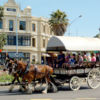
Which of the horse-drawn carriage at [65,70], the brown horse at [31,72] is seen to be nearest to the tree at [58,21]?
the horse-drawn carriage at [65,70]

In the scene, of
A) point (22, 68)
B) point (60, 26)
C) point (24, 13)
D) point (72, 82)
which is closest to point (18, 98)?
point (22, 68)

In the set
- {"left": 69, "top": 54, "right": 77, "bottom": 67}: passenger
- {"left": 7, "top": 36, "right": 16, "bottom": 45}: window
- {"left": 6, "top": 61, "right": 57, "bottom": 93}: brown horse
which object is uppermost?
{"left": 7, "top": 36, "right": 16, "bottom": 45}: window

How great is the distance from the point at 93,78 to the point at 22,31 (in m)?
43.2

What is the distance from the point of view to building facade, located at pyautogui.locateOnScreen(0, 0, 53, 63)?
185 feet

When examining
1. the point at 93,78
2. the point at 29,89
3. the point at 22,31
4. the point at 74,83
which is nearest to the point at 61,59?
the point at 74,83

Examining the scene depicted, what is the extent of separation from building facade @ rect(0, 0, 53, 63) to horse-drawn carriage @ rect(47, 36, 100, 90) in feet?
132

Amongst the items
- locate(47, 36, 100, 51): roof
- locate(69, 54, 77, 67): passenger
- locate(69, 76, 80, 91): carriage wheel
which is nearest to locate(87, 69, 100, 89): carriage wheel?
locate(69, 76, 80, 91): carriage wheel

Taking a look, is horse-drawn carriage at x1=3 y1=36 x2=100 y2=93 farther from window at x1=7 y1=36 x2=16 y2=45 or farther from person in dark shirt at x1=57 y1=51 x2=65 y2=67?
window at x1=7 y1=36 x2=16 y2=45

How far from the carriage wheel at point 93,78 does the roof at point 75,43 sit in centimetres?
131

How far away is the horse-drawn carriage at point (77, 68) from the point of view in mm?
14352

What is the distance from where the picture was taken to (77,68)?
49.4 ft

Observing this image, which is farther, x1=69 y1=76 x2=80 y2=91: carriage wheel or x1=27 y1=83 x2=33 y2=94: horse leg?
x1=69 y1=76 x2=80 y2=91: carriage wheel

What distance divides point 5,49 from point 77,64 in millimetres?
42175

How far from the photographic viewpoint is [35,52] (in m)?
60.0
